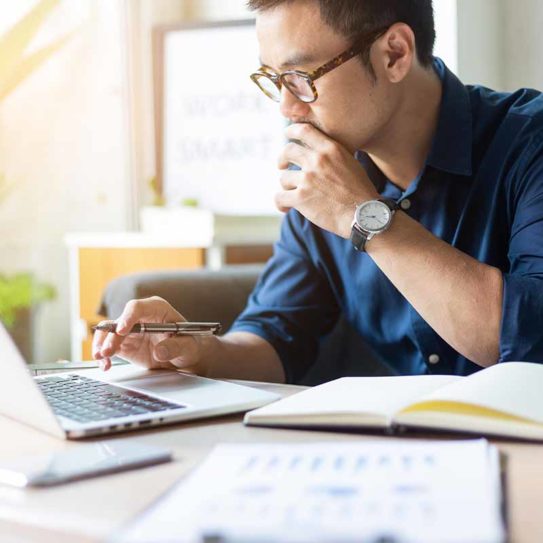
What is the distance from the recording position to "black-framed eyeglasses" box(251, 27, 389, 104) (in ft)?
4.70

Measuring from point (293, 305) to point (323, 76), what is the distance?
410 mm

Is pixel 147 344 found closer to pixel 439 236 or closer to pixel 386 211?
pixel 386 211

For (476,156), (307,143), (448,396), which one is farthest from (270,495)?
(476,156)

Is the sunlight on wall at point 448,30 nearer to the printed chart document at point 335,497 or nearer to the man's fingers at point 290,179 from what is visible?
the man's fingers at point 290,179

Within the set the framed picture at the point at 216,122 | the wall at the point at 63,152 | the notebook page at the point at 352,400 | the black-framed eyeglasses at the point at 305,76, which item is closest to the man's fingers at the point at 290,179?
the black-framed eyeglasses at the point at 305,76

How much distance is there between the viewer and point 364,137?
1.50 m

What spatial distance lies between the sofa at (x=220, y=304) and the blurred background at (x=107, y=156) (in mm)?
830

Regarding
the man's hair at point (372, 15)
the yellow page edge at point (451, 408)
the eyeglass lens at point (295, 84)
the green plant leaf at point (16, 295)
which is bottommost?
the green plant leaf at point (16, 295)

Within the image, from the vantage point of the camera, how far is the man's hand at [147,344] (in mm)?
1209

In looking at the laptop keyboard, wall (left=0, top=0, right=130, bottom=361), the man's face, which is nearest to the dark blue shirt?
the man's face

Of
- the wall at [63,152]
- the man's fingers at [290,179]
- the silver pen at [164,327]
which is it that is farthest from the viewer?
the wall at [63,152]

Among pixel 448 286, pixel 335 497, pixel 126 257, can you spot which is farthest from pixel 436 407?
pixel 126 257

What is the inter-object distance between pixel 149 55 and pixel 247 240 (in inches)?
38.6

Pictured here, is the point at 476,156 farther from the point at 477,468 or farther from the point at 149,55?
the point at 149,55
